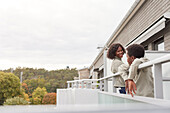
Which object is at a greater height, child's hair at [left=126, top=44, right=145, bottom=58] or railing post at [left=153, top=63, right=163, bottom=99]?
child's hair at [left=126, top=44, right=145, bottom=58]

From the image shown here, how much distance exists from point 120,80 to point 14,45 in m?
60.1

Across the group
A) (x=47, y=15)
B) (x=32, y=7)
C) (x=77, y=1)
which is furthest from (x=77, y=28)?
(x=77, y=1)

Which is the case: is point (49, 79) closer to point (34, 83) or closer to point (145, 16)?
point (34, 83)

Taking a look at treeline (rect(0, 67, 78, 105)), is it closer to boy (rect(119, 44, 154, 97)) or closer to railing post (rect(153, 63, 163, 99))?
boy (rect(119, 44, 154, 97))

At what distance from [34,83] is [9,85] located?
345 inches

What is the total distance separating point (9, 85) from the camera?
111 feet

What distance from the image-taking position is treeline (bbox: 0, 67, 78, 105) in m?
33.6

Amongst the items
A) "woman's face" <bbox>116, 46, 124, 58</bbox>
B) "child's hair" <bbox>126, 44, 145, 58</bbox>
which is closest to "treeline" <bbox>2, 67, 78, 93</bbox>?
"woman's face" <bbox>116, 46, 124, 58</bbox>

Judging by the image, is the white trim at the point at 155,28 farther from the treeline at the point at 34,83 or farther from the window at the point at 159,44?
the treeline at the point at 34,83

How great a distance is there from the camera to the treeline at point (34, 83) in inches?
1323

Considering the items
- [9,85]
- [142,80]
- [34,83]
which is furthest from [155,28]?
[34,83]

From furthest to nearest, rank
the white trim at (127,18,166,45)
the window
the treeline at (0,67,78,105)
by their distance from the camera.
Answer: the treeline at (0,67,78,105) → the window → the white trim at (127,18,166,45)

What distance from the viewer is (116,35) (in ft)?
29.2

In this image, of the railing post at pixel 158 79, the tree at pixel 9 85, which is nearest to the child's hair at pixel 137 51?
the railing post at pixel 158 79
